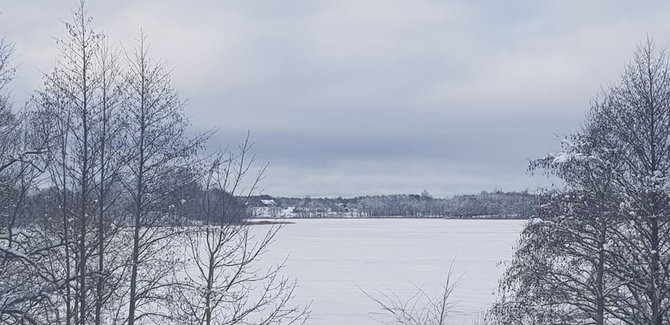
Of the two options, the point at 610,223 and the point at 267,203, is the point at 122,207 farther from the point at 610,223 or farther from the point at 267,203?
the point at 610,223

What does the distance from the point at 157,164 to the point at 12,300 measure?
5.12 metres

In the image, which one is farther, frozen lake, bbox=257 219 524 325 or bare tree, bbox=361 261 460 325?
frozen lake, bbox=257 219 524 325

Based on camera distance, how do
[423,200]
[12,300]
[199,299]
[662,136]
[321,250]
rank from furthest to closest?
1. [423,200]
2. [321,250]
3. [662,136]
4. [199,299]
5. [12,300]

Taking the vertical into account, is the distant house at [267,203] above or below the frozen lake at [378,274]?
above

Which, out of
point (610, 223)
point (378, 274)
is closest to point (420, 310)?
point (610, 223)

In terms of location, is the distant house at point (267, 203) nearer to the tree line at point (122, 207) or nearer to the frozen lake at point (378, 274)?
the tree line at point (122, 207)

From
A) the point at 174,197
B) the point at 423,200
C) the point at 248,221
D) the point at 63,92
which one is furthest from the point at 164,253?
the point at 423,200

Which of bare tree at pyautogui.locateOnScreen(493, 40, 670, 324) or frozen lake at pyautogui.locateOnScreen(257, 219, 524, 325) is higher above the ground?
bare tree at pyautogui.locateOnScreen(493, 40, 670, 324)

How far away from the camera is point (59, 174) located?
9938mm

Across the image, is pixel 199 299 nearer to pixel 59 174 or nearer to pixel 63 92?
pixel 59 174

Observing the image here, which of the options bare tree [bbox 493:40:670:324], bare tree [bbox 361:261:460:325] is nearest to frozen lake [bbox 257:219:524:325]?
bare tree [bbox 361:261:460:325]

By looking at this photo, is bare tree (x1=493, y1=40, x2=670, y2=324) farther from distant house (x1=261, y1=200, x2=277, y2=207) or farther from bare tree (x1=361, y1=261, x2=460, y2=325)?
distant house (x1=261, y1=200, x2=277, y2=207)

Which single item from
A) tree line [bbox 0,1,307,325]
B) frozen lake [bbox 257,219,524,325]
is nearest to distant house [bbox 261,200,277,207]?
tree line [bbox 0,1,307,325]

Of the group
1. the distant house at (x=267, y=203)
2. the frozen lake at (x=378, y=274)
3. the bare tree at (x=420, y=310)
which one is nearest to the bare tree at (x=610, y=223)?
the bare tree at (x=420, y=310)
